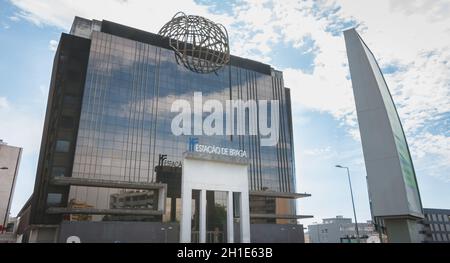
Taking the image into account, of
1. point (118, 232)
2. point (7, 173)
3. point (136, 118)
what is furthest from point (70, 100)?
point (7, 173)

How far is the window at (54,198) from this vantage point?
5759 centimetres

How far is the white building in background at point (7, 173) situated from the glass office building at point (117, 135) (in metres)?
40.4

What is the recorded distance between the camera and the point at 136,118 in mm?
71125

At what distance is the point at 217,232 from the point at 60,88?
4366 centimetres

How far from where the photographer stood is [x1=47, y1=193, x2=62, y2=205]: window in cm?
5759

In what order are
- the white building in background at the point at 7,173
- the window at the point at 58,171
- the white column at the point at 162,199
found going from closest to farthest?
the window at the point at 58,171
the white column at the point at 162,199
the white building in background at the point at 7,173

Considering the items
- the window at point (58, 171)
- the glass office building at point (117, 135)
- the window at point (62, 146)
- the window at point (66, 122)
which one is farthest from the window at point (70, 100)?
the window at point (58, 171)

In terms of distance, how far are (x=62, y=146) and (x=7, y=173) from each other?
5628cm

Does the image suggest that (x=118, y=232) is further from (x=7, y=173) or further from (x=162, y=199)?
(x=7, y=173)

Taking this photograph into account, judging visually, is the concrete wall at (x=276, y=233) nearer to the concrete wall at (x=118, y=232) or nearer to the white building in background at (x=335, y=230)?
the concrete wall at (x=118, y=232)

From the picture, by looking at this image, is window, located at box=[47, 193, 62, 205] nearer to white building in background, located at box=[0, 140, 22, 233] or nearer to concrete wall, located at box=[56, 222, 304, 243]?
concrete wall, located at box=[56, 222, 304, 243]

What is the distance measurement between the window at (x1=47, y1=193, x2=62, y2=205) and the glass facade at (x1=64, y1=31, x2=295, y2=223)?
6.52 feet
